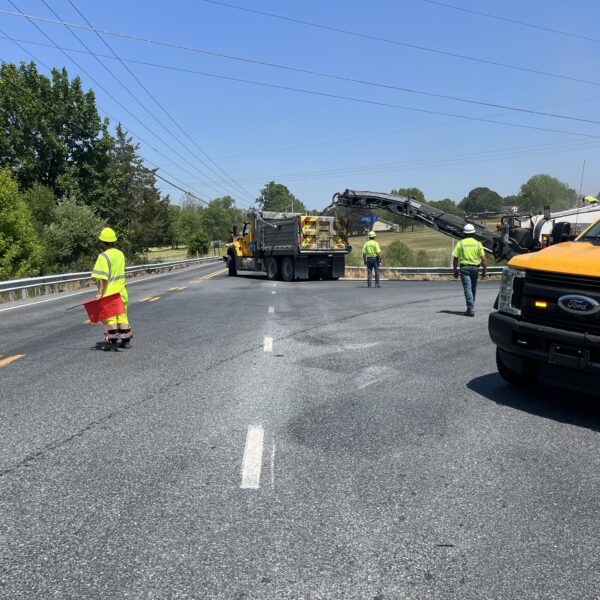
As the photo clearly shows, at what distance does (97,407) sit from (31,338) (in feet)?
19.6

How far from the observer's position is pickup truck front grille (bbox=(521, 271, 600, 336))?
5.06m

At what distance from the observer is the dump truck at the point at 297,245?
26.3 m

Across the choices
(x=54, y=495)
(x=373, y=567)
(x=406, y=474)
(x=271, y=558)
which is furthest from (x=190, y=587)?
(x=406, y=474)

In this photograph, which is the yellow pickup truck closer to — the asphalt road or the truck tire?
the asphalt road

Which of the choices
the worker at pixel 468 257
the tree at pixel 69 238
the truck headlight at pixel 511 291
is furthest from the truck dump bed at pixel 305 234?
the truck headlight at pixel 511 291

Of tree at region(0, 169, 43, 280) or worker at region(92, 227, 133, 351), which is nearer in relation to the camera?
worker at region(92, 227, 133, 351)

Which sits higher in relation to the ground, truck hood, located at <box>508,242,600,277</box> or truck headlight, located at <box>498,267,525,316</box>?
truck hood, located at <box>508,242,600,277</box>

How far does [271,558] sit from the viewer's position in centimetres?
295

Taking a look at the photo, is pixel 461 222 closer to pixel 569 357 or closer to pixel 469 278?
pixel 469 278

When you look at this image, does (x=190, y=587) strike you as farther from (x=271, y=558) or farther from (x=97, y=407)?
(x=97, y=407)

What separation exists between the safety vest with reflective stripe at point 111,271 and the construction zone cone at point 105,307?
9 centimetres

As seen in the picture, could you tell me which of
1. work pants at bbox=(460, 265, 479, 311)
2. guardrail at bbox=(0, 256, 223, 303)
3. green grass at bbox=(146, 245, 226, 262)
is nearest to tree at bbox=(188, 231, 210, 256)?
green grass at bbox=(146, 245, 226, 262)

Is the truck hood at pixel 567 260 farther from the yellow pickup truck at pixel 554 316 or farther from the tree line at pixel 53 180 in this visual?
the tree line at pixel 53 180

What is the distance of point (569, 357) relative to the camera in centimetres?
514
